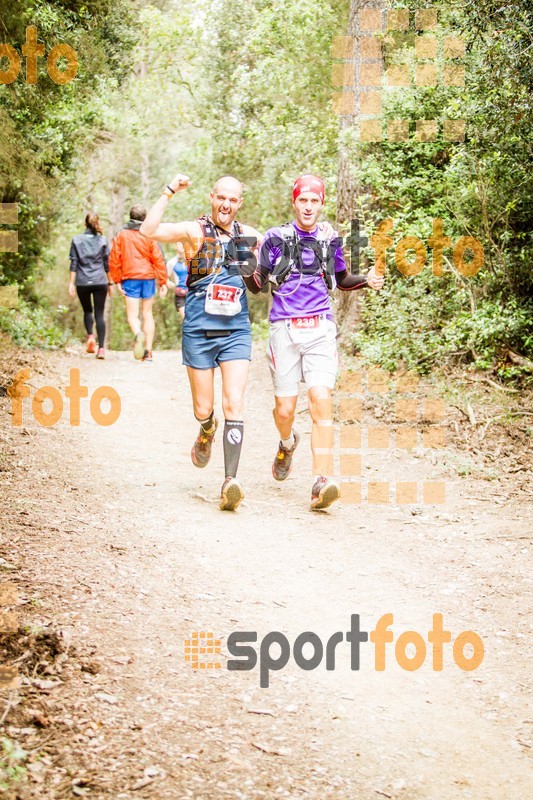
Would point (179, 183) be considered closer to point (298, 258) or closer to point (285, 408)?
point (298, 258)

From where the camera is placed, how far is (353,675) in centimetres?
380

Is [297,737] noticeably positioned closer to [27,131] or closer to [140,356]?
[140,356]

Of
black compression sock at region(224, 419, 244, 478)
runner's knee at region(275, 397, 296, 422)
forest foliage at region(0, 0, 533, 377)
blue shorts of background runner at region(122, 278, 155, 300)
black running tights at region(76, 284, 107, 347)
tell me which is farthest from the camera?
black running tights at region(76, 284, 107, 347)

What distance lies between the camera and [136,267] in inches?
474

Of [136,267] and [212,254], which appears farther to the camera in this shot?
[136,267]

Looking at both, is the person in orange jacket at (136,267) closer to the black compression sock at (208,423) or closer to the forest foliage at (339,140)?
the forest foliage at (339,140)

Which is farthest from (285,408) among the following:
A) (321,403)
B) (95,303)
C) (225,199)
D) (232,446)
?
(95,303)

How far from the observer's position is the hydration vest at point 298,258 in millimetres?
6047

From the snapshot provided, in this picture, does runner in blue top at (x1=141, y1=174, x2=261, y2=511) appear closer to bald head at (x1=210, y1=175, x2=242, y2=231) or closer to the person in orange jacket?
bald head at (x1=210, y1=175, x2=242, y2=231)

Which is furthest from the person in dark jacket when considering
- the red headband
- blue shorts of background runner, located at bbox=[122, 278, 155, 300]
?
the red headband

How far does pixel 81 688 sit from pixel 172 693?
366 millimetres

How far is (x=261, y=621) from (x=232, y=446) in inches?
79.6

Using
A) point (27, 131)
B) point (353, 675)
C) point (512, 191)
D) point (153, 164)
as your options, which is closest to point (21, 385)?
point (27, 131)

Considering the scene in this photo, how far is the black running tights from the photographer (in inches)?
528
